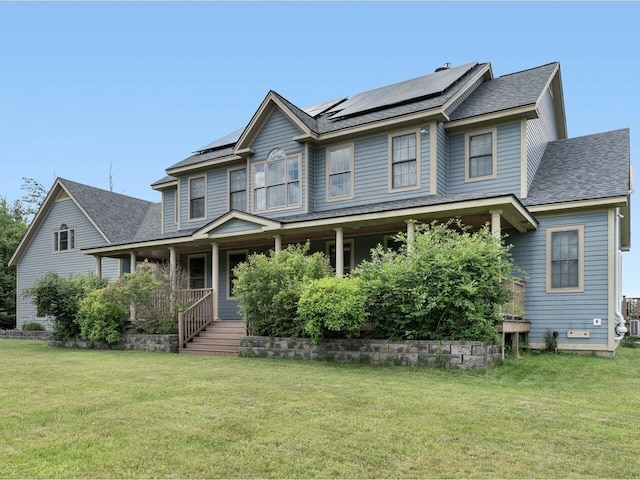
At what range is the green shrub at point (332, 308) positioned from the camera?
9320mm

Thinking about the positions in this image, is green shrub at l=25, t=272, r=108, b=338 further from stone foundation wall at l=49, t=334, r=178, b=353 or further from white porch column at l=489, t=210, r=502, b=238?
white porch column at l=489, t=210, r=502, b=238

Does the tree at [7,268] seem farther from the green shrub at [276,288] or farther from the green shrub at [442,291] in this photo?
the green shrub at [442,291]

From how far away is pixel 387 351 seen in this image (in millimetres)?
9320

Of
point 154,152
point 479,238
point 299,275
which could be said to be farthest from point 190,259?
point 154,152

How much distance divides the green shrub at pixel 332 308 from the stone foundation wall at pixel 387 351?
0.33m

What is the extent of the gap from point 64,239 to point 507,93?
2039cm

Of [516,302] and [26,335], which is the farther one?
[26,335]

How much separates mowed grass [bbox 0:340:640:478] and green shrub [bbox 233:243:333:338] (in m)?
2.50

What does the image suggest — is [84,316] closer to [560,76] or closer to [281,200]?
[281,200]

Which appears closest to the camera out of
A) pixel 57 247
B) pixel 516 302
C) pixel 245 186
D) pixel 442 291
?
pixel 442 291

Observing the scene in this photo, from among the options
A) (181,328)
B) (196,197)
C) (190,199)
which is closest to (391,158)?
(181,328)

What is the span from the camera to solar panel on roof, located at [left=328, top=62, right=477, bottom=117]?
1448 centimetres

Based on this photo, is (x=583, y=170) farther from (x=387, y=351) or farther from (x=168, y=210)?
(x=168, y=210)

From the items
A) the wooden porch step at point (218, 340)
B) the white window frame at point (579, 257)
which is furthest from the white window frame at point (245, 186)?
the white window frame at point (579, 257)
